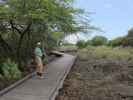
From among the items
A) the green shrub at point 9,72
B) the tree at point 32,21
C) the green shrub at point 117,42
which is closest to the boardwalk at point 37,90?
the green shrub at point 9,72

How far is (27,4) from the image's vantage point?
12.5 metres

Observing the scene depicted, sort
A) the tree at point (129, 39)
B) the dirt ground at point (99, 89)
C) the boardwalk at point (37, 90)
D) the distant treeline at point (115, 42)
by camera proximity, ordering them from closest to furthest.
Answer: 1. the boardwalk at point (37, 90)
2. the dirt ground at point (99, 89)
3. the tree at point (129, 39)
4. the distant treeline at point (115, 42)

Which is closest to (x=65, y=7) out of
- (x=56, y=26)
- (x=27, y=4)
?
(x=56, y=26)

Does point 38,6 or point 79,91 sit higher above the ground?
point 38,6

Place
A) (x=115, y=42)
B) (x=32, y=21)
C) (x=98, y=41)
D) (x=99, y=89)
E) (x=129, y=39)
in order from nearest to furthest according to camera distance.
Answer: (x=99, y=89), (x=32, y=21), (x=129, y=39), (x=115, y=42), (x=98, y=41)

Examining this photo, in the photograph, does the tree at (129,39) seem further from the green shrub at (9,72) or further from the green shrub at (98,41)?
the green shrub at (9,72)

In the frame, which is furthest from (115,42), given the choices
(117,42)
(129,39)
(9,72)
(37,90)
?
(37,90)

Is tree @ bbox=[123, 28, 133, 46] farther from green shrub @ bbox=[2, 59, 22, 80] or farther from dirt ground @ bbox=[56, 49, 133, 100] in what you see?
green shrub @ bbox=[2, 59, 22, 80]

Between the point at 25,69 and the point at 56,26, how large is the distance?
2808 millimetres

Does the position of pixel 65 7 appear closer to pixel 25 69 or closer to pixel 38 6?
pixel 38 6

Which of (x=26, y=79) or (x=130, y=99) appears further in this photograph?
(x=26, y=79)

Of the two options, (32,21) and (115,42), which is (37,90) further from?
(115,42)

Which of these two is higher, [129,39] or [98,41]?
[129,39]

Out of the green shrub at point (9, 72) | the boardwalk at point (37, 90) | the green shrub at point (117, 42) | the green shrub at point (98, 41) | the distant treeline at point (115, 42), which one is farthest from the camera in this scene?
the green shrub at point (98, 41)
